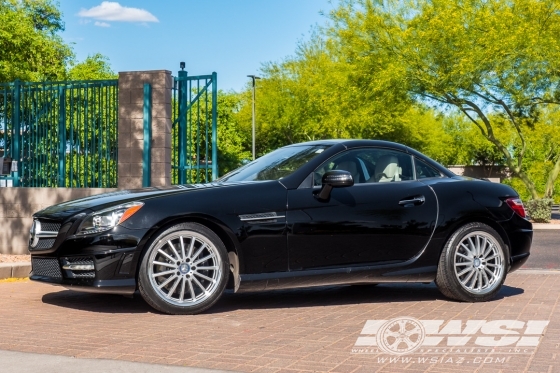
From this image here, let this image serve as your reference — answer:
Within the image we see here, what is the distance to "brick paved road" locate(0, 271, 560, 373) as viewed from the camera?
221 inches

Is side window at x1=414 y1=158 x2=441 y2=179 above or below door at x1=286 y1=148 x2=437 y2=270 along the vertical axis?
above

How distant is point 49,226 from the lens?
7.88 meters

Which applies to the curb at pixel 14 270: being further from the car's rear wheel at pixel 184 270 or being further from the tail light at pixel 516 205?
the tail light at pixel 516 205

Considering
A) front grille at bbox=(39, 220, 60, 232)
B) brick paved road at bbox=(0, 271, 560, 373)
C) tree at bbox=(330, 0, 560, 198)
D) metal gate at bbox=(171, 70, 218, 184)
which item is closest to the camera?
brick paved road at bbox=(0, 271, 560, 373)

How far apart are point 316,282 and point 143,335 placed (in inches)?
76.0

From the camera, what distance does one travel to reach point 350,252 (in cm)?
801

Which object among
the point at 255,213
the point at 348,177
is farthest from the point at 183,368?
the point at 348,177

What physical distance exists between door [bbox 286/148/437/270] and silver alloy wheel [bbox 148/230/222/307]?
0.73 metres

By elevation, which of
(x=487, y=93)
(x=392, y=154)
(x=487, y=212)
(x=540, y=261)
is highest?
(x=487, y=93)

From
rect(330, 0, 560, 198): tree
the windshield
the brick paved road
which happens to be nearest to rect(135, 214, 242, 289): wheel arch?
the brick paved road

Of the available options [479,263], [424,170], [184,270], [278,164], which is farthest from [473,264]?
[184,270]

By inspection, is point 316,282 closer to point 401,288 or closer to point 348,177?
point 348,177

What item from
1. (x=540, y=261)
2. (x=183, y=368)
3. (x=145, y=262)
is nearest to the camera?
(x=183, y=368)

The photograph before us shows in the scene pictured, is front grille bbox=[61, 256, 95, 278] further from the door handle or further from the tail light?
the tail light
